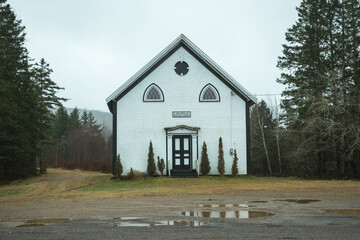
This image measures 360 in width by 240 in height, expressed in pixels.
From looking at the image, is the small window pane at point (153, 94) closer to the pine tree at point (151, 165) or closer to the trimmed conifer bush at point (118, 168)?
the pine tree at point (151, 165)

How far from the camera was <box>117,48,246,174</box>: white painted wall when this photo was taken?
23109 millimetres

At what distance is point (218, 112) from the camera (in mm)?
23359

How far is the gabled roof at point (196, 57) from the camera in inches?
912

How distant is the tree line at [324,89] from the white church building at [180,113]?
4754 millimetres

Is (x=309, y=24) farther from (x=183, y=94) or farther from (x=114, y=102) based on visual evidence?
(x=114, y=102)

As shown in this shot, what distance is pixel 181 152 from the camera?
23.2 metres

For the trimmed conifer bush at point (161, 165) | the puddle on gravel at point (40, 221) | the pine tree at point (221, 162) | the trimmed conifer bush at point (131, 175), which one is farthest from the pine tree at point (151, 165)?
the puddle on gravel at point (40, 221)

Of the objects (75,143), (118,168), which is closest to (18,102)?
(118,168)

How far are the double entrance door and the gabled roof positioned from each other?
4222mm

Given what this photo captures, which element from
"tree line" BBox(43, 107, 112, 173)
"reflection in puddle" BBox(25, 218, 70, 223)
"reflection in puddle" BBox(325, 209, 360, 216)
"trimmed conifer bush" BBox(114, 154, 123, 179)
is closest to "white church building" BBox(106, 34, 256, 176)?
"trimmed conifer bush" BBox(114, 154, 123, 179)

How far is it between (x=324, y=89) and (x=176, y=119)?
1227 cm

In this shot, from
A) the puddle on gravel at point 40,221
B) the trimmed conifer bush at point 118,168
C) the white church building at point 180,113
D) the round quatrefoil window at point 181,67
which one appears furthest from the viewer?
the round quatrefoil window at point 181,67

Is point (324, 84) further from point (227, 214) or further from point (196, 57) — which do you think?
point (227, 214)

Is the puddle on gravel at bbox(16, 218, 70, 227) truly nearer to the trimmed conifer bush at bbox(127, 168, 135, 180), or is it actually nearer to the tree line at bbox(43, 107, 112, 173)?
the trimmed conifer bush at bbox(127, 168, 135, 180)
